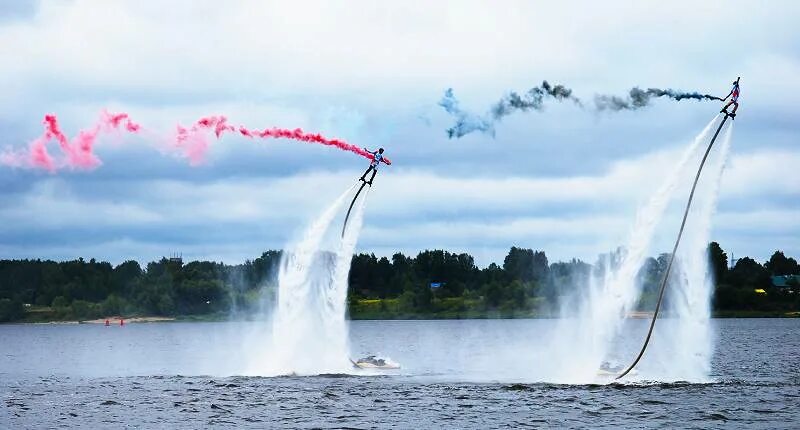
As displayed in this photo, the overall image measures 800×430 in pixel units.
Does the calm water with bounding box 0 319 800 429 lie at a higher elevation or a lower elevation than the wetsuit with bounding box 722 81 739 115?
lower

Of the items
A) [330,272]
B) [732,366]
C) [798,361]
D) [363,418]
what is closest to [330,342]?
[330,272]

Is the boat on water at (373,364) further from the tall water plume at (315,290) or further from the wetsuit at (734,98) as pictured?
the wetsuit at (734,98)

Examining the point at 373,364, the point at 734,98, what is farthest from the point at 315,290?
the point at 734,98

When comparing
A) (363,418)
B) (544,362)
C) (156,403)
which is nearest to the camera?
(363,418)

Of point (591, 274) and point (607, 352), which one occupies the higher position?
point (591, 274)

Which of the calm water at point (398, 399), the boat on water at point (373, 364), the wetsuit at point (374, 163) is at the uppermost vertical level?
the wetsuit at point (374, 163)

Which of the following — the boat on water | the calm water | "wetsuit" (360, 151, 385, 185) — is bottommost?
the calm water

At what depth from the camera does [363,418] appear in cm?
7450

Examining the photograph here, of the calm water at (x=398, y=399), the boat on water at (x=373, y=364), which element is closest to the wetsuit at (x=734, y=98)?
the calm water at (x=398, y=399)

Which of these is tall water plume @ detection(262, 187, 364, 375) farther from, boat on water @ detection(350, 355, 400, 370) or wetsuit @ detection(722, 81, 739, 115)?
wetsuit @ detection(722, 81, 739, 115)

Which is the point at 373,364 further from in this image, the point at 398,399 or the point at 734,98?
the point at 734,98

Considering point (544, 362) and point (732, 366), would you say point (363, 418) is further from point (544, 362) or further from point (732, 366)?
point (732, 366)

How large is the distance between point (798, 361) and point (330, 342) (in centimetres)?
5057

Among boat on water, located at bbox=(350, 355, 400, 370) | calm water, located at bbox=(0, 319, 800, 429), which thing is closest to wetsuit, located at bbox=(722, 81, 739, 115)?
calm water, located at bbox=(0, 319, 800, 429)
